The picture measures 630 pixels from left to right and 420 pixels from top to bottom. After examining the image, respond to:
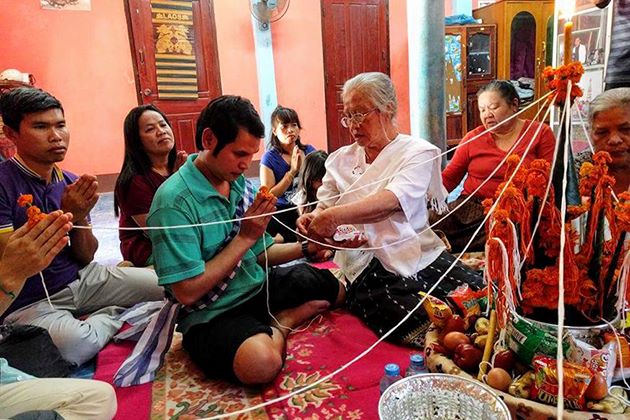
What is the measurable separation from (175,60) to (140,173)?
362 cm

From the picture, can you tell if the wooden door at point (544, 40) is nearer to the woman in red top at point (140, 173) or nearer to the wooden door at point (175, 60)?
the wooden door at point (175, 60)

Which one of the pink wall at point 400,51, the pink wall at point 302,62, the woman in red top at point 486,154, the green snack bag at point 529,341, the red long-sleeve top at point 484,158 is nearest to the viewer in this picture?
the green snack bag at point 529,341

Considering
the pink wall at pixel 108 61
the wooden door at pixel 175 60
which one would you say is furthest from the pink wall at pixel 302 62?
the wooden door at pixel 175 60

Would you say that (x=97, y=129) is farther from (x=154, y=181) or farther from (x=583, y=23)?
(x=583, y=23)

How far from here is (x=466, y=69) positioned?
602 cm

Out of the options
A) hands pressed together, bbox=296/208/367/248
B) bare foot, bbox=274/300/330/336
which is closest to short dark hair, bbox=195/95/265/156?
hands pressed together, bbox=296/208/367/248

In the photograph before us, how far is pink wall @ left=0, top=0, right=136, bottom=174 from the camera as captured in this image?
4840 millimetres

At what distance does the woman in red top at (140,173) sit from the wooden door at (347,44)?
406 cm

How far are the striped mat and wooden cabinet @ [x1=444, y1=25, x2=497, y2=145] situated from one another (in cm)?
326

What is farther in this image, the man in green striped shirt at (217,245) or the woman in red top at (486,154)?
the woman in red top at (486,154)

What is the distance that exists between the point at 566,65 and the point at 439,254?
3.26 ft

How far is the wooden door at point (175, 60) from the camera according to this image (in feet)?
17.0

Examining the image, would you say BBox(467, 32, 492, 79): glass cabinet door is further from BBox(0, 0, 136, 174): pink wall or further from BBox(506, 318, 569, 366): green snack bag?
BBox(506, 318, 569, 366): green snack bag

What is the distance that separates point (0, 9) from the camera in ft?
15.5
